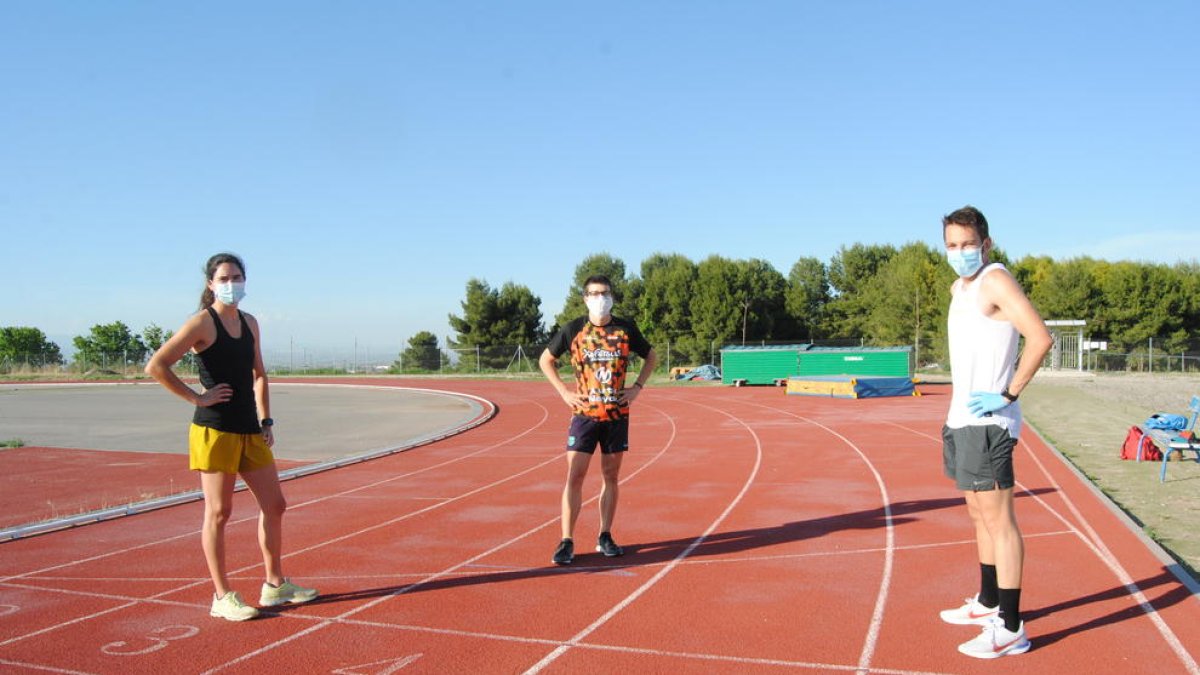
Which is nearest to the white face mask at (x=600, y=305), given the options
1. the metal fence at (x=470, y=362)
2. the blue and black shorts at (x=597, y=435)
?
the blue and black shorts at (x=597, y=435)

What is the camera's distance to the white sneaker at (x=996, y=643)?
12.7 feet

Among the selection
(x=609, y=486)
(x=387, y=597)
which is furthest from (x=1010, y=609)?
(x=387, y=597)

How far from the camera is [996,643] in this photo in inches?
153

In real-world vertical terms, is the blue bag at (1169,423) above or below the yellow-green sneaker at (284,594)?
above

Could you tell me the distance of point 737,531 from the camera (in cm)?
680

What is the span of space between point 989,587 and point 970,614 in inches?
7.1

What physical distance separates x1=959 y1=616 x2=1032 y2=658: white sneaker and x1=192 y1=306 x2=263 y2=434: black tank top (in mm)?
4023

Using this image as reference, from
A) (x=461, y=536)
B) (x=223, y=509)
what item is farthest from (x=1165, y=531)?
(x=223, y=509)

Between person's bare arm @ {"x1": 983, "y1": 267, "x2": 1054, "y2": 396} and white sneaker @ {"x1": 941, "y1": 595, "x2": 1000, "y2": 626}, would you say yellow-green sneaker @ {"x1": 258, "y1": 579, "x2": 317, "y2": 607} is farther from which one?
person's bare arm @ {"x1": 983, "y1": 267, "x2": 1054, "y2": 396}

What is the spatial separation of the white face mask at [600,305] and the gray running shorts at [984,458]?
242 cm

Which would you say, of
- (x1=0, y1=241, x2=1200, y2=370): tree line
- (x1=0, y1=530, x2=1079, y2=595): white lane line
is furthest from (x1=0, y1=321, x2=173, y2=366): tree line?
(x1=0, y1=530, x2=1079, y2=595): white lane line

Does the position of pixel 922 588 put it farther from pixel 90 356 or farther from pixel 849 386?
pixel 90 356

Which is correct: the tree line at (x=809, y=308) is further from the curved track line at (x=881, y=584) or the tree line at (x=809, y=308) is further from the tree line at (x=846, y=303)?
the curved track line at (x=881, y=584)

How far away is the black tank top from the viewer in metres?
4.44
